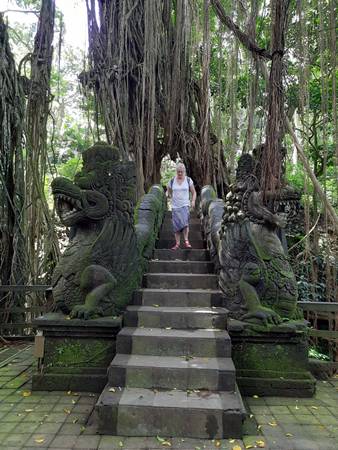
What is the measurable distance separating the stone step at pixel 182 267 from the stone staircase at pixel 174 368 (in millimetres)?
282

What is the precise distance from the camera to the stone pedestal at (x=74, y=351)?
3.45m

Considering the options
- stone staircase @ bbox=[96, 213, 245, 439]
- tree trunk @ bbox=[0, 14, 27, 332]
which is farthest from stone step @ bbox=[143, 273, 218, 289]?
tree trunk @ bbox=[0, 14, 27, 332]

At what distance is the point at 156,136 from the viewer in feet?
27.3

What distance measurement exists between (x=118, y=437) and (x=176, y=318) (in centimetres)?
127

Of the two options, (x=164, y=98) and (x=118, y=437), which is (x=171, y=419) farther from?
(x=164, y=98)

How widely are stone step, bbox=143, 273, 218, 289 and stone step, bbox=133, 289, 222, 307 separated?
0.36 metres

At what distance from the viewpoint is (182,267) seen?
4902mm

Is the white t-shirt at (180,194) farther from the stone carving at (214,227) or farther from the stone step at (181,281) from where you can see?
the stone step at (181,281)

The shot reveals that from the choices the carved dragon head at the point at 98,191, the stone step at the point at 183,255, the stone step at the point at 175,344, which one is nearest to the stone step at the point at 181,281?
the stone step at the point at 183,255

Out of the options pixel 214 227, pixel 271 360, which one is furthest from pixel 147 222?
pixel 271 360

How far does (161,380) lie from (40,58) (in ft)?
14.9

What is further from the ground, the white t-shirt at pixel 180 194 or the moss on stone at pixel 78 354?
the white t-shirt at pixel 180 194

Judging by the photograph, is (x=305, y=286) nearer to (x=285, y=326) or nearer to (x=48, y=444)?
(x=285, y=326)

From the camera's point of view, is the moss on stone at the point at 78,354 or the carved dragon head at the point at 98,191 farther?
the carved dragon head at the point at 98,191
